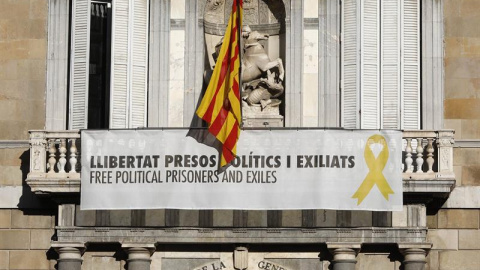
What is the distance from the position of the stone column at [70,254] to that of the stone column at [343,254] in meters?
5.29

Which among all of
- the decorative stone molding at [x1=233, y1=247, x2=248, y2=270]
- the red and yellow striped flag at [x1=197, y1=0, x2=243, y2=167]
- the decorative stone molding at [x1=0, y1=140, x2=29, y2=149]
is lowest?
the decorative stone molding at [x1=233, y1=247, x2=248, y2=270]

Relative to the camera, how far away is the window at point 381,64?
38188mm

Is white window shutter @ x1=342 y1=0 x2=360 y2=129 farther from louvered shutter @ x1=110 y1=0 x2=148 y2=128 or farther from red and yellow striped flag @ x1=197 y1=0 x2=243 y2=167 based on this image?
louvered shutter @ x1=110 y1=0 x2=148 y2=128

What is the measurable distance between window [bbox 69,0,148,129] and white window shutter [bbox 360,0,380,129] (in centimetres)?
474

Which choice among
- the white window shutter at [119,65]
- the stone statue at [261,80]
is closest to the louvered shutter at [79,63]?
the white window shutter at [119,65]

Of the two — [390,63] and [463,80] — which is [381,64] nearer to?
[390,63]

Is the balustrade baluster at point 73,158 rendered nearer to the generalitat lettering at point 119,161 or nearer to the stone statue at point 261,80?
the generalitat lettering at point 119,161

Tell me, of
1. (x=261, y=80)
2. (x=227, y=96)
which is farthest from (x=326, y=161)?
(x=261, y=80)

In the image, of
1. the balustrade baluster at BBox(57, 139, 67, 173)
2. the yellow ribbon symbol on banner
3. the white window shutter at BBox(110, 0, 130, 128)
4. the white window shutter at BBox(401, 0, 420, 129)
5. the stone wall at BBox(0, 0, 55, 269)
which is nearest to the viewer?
the yellow ribbon symbol on banner

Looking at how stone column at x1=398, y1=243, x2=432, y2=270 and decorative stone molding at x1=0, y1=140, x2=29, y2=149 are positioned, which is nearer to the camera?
stone column at x1=398, y1=243, x2=432, y2=270

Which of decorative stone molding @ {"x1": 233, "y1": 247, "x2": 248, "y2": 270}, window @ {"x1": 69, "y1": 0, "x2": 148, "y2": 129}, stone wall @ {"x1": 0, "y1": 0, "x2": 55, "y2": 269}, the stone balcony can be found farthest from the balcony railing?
decorative stone molding @ {"x1": 233, "y1": 247, "x2": 248, "y2": 270}

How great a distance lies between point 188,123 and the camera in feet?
126

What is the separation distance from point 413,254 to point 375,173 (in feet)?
6.14

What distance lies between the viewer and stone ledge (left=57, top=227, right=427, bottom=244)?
1458 inches
